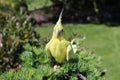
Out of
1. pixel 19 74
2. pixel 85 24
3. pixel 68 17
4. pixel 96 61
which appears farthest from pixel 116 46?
pixel 19 74

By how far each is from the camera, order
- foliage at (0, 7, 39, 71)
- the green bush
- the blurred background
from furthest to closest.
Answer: the blurred background, foliage at (0, 7, 39, 71), the green bush

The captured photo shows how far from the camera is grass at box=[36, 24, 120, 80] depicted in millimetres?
8961

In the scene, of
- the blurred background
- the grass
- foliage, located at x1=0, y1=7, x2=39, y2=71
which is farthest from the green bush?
the blurred background

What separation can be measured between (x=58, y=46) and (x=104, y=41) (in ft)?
23.0

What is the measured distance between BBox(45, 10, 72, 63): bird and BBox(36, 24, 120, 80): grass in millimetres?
3752

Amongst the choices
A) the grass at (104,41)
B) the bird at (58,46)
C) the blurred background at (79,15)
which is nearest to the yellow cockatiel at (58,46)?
the bird at (58,46)

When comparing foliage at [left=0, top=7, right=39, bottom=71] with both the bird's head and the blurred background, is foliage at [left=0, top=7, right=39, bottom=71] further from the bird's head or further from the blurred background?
the blurred background

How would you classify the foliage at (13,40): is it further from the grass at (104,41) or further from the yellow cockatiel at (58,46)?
the yellow cockatiel at (58,46)

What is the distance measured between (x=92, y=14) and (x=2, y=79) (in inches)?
395

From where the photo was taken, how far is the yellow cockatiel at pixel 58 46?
419cm

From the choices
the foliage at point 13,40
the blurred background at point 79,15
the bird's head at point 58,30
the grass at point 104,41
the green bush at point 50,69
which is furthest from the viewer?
the blurred background at point 79,15

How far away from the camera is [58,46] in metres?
4.20

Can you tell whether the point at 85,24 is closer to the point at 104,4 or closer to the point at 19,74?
the point at 104,4

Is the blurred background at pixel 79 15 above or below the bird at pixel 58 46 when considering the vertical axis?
below
